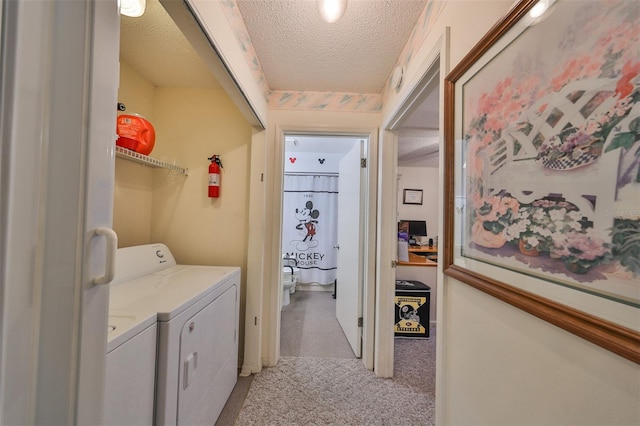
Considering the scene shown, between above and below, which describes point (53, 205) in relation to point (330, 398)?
above

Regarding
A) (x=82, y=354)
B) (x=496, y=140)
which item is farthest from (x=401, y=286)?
(x=82, y=354)

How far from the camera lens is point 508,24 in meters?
0.62

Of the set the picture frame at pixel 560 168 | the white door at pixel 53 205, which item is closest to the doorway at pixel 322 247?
the picture frame at pixel 560 168

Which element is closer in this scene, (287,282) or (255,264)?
(255,264)

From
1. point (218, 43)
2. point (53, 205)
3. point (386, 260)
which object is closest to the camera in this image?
point (53, 205)

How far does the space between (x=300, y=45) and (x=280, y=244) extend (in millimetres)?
1447

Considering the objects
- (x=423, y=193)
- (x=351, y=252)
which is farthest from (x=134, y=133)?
(x=423, y=193)

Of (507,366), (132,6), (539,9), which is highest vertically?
(132,6)

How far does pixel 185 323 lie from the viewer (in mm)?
1002

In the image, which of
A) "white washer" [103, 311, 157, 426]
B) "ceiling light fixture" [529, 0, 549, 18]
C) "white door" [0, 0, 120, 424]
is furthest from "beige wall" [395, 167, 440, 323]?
"white door" [0, 0, 120, 424]

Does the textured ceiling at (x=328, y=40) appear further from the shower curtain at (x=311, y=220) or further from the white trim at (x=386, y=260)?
the shower curtain at (x=311, y=220)

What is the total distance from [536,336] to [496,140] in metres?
0.53

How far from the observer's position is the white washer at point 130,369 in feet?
2.27

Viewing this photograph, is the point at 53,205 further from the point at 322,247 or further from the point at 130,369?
the point at 322,247
